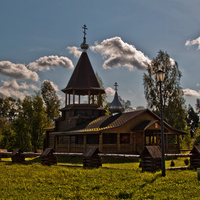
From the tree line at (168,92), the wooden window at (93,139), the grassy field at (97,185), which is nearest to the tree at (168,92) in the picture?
the tree line at (168,92)

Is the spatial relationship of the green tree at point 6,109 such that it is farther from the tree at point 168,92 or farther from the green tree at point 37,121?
the tree at point 168,92

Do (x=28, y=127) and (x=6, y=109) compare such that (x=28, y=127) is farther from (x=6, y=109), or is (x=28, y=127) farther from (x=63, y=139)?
(x=6, y=109)

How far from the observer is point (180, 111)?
136 ft

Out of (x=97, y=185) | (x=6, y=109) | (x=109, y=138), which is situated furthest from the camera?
(x=6, y=109)

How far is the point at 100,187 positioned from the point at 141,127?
1630cm

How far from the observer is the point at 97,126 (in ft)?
89.2

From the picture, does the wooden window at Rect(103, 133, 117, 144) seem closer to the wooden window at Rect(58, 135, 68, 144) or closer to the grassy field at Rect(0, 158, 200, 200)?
the wooden window at Rect(58, 135, 68, 144)

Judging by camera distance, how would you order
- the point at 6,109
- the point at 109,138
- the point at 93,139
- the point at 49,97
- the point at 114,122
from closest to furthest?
the point at 114,122 → the point at 109,138 → the point at 93,139 → the point at 49,97 → the point at 6,109

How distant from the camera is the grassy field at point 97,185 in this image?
8945 mm

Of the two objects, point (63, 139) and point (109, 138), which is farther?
point (63, 139)

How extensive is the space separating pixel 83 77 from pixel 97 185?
23549mm

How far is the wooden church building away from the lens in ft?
84.5

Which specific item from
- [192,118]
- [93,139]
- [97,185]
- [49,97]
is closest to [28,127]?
[49,97]

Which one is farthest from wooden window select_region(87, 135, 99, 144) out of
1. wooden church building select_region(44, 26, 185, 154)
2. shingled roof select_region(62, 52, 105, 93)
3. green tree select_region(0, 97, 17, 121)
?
green tree select_region(0, 97, 17, 121)
